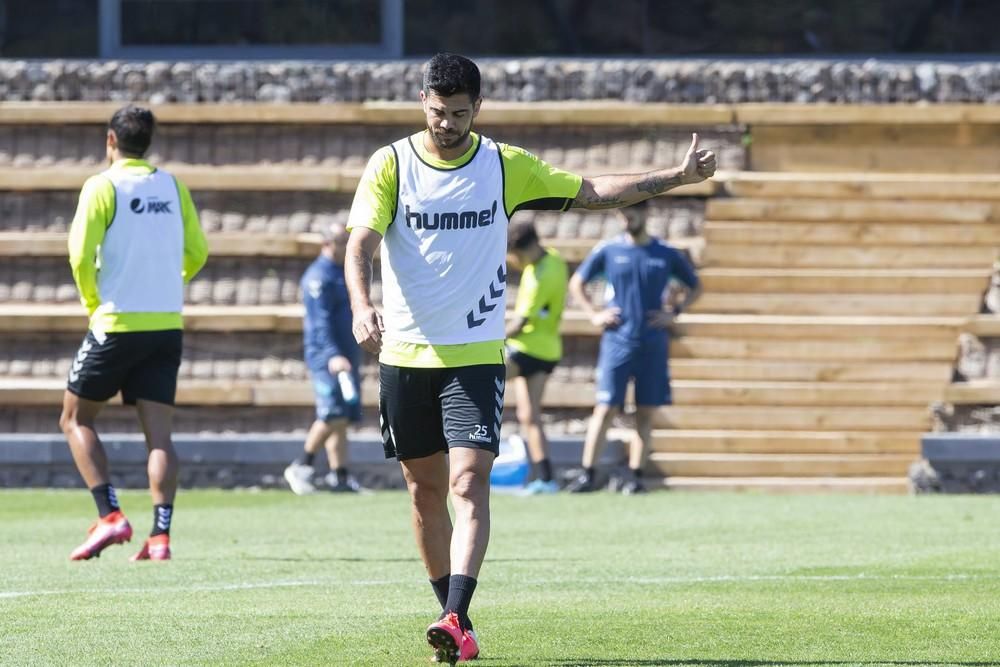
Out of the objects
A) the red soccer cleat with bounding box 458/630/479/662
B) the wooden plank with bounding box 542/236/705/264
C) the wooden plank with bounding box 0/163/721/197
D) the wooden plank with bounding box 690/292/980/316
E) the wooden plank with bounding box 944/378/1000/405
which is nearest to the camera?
the red soccer cleat with bounding box 458/630/479/662

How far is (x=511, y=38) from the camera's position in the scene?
21.2m

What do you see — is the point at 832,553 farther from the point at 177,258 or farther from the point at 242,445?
the point at 242,445

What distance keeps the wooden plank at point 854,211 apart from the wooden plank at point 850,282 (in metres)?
0.60

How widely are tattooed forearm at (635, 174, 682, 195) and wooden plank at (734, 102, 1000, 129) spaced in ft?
39.6

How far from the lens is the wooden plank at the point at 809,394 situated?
1759cm

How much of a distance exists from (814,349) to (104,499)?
9.17 meters

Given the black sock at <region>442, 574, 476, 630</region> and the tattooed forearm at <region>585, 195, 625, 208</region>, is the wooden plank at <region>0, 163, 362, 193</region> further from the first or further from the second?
the black sock at <region>442, 574, 476, 630</region>

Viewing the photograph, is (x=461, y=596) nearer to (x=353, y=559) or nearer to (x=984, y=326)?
(x=353, y=559)

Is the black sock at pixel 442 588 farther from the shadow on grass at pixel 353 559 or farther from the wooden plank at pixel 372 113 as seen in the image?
the wooden plank at pixel 372 113

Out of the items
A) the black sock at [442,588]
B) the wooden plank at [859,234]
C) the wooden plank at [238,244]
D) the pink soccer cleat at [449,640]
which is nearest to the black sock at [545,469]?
the wooden plank at [859,234]

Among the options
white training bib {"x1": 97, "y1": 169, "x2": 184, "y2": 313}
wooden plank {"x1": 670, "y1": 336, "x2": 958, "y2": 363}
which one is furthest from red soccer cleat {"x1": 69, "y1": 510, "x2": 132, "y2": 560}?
wooden plank {"x1": 670, "y1": 336, "x2": 958, "y2": 363}

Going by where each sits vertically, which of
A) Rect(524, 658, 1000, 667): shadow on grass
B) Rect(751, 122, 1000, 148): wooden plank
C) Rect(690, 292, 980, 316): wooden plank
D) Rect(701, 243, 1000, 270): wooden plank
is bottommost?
Rect(524, 658, 1000, 667): shadow on grass

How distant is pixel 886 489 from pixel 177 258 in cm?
847

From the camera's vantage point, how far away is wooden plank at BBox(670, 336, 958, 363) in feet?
58.6
